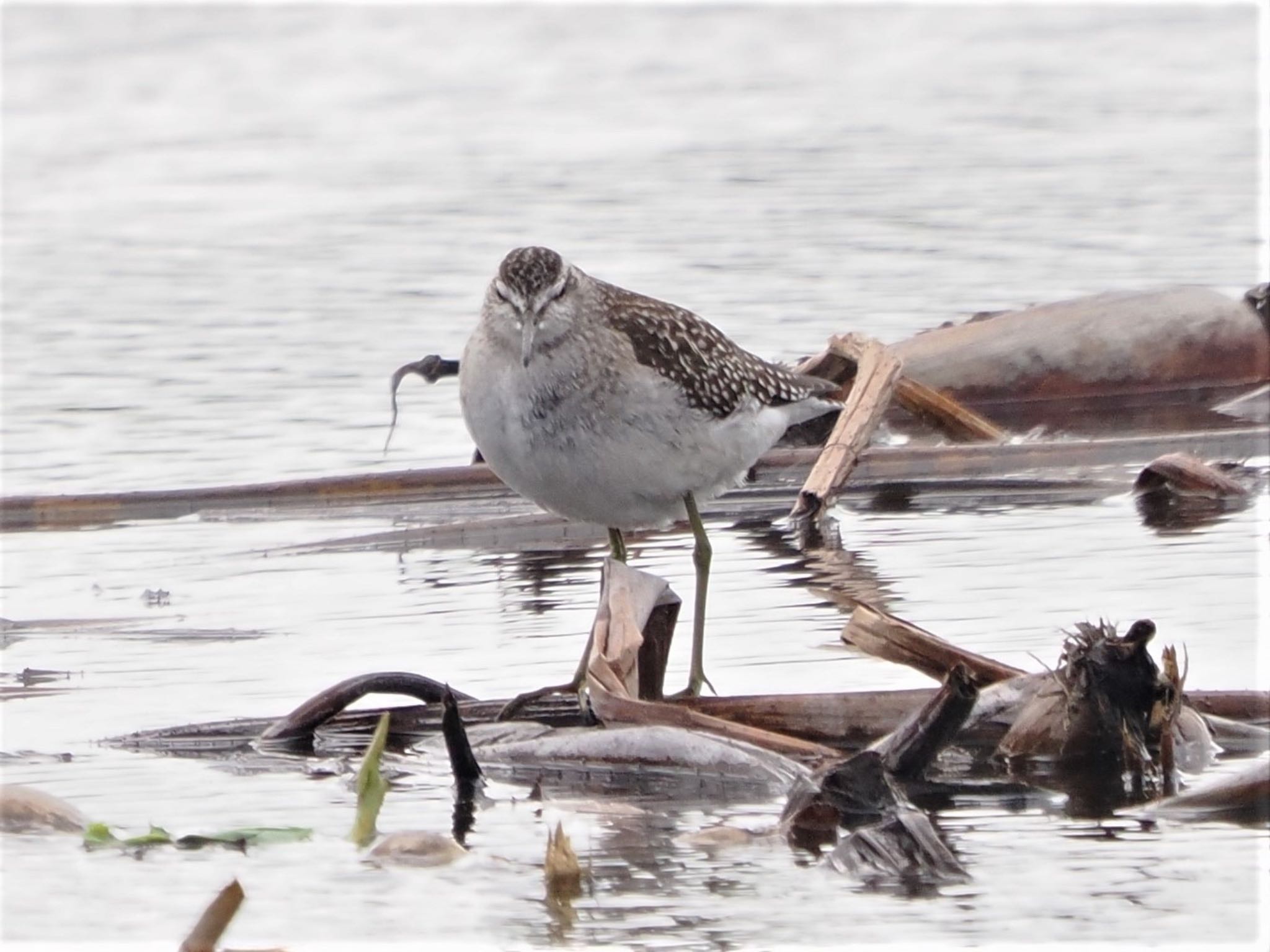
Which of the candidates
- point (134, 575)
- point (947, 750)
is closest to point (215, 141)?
point (134, 575)

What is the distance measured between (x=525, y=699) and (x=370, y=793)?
0.75 meters

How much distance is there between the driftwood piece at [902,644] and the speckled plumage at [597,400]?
1151mm

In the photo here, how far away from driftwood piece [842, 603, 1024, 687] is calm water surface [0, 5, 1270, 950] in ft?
1.62

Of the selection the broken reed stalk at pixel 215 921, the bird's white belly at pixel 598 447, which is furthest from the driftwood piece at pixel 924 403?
the broken reed stalk at pixel 215 921

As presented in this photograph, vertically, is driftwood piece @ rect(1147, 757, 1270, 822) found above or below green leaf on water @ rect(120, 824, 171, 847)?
above

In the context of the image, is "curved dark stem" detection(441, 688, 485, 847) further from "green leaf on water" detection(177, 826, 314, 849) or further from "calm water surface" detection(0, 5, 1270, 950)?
"green leaf on water" detection(177, 826, 314, 849)

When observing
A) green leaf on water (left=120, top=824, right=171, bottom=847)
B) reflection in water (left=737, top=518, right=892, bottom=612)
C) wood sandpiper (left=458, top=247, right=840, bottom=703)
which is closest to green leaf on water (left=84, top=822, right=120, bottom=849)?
green leaf on water (left=120, top=824, right=171, bottom=847)

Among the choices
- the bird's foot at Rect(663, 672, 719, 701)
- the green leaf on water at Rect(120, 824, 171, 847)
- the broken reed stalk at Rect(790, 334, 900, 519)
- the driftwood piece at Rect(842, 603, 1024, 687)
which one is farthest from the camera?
the broken reed stalk at Rect(790, 334, 900, 519)

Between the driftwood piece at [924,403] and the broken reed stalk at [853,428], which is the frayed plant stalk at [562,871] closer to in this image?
the broken reed stalk at [853,428]

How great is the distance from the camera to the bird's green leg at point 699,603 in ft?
22.3

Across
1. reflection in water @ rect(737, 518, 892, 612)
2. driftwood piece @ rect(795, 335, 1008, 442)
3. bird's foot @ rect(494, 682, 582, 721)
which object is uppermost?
driftwood piece @ rect(795, 335, 1008, 442)

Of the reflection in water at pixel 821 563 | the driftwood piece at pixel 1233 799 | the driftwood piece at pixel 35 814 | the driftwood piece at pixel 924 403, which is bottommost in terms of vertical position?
the driftwood piece at pixel 35 814

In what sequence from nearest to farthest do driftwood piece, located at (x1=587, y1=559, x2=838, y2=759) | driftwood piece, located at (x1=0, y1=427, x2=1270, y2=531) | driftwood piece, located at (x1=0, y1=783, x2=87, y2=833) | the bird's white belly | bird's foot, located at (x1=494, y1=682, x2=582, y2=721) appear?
driftwood piece, located at (x1=0, y1=783, x2=87, y2=833), driftwood piece, located at (x1=587, y1=559, x2=838, y2=759), bird's foot, located at (x1=494, y1=682, x2=582, y2=721), the bird's white belly, driftwood piece, located at (x1=0, y1=427, x2=1270, y2=531)

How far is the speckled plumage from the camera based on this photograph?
694 centimetres
